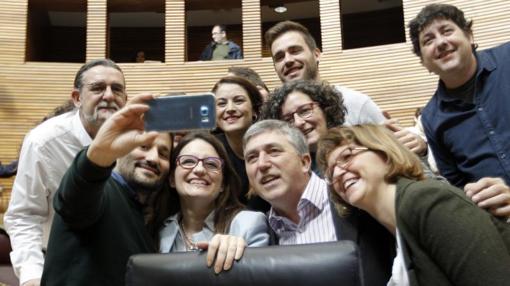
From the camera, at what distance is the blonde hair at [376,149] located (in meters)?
1.69

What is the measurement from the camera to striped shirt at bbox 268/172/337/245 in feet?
6.70

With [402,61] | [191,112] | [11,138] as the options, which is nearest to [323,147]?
[191,112]

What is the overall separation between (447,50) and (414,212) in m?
1.15

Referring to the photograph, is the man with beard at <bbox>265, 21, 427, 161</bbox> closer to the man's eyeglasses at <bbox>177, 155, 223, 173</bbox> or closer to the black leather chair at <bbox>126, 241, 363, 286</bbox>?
the man's eyeglasses at <bbox>177, 155, 223, 173</bbox>

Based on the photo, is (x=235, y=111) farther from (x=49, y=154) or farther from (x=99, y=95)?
(x=49, y=154)

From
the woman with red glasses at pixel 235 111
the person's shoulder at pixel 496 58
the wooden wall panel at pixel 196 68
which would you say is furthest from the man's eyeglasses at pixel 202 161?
the wooden wall panel at pixel 196 68

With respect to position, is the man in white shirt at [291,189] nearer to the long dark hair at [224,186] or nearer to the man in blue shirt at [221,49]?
the long dark hair at [224,186]

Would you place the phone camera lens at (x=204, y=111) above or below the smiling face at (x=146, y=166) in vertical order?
above

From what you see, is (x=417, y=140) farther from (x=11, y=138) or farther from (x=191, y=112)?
(x=11, y=138)

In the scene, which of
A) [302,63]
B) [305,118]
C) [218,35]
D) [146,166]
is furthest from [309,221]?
[218,35]

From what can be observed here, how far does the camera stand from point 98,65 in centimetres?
282

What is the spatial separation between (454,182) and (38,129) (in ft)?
7.46

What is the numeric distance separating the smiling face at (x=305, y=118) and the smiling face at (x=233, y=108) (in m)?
0.41

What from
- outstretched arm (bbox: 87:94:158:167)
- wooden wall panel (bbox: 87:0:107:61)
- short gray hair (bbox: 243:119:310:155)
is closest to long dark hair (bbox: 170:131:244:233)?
short gray hair (bbox: 243:119:310:155)
